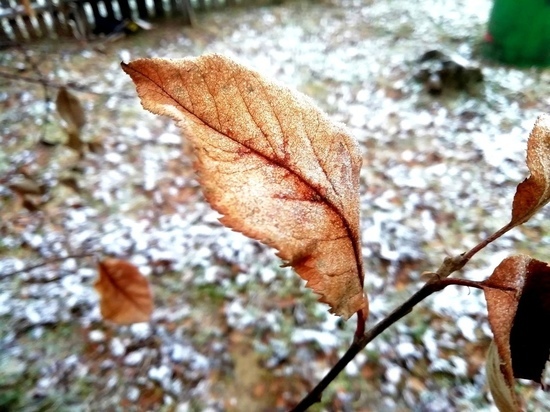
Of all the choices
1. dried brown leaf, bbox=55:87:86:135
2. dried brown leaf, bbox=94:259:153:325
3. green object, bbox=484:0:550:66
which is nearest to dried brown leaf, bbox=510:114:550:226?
dried brown leaf, bbox=94:259:153:325

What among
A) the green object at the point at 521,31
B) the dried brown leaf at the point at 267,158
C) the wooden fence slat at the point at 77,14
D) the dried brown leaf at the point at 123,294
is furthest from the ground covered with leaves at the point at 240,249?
the dried brown leaf at the point at 267,158

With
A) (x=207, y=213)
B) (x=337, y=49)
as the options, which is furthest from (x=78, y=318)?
(x=337, y=49)

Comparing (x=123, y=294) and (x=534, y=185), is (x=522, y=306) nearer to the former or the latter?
(x=534, y=185)

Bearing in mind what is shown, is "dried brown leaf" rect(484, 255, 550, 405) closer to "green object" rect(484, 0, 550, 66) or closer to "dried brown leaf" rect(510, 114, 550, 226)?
"dried brown leaf" rect(510, 114, 550, 226)

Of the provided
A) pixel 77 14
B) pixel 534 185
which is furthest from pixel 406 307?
pixel 77 14

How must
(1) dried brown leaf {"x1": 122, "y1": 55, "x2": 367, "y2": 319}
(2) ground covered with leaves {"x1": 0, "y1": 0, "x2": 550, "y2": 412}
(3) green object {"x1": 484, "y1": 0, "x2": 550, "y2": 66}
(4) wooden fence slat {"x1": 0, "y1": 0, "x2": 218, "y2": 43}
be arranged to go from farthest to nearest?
(4) wooden fence slat {"x1": 0, "y1": 0, "x2": 218, "y2": 43} → (3) green object {"x1": 484, "y1": 0, "x2": 550, "y2": 66} → (2) ground covered with leaves {"x1": 0, "y1": 0, "x2": 550, "y2": 412} → (1) dried brown leaf {"x1": 122, "y1": 55, "x2": 367, "y2": 319}

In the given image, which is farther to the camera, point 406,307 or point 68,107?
point 68,107
